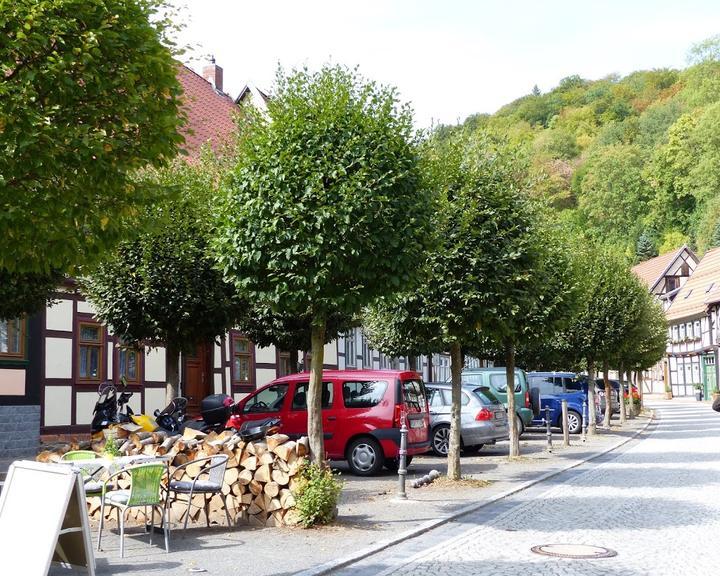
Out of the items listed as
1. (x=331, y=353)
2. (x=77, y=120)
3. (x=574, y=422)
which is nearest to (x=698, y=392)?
(x=574, y=422)

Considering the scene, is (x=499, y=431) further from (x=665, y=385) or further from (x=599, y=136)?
(x=599, y=136)

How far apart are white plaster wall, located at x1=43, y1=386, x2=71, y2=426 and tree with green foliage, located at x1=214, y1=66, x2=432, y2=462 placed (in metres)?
10.6

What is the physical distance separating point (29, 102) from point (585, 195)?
97113 mm

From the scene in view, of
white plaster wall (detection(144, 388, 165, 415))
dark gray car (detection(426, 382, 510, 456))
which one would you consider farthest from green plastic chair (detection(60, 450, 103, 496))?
white plaster wall (detection(144, 388, 165, 415))

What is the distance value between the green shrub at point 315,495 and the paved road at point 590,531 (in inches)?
47.7

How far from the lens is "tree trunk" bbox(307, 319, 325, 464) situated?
11.8 metres

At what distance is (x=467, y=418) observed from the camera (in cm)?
2105

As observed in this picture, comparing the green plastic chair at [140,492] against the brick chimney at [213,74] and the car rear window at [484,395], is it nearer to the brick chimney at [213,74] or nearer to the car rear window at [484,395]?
the car rear window at [484,395]

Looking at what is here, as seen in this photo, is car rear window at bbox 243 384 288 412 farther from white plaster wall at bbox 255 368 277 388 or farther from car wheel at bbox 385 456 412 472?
white plaster wall at bbox 255 368 277 388

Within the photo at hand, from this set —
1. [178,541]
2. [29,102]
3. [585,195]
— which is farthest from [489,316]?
[585,195]

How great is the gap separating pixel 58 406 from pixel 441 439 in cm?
875

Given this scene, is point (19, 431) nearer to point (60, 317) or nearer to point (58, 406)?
point (58, 406)

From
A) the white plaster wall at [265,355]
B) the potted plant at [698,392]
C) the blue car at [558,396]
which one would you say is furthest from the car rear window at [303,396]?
the potted plant at [698,392]

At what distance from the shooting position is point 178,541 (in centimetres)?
1018
